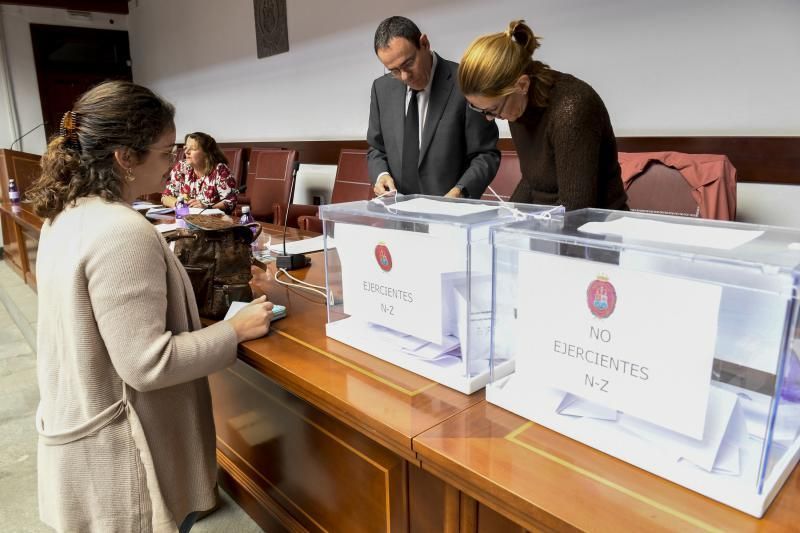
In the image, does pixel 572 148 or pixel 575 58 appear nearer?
pixel 572 148

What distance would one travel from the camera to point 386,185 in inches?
64.6

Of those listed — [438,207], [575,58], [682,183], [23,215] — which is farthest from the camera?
[23,215]

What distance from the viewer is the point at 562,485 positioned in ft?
2.05

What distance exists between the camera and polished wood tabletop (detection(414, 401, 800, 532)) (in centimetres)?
56

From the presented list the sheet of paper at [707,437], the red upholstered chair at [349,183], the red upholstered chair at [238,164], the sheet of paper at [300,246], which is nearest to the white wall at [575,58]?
the red upholstered chair at [238,164]

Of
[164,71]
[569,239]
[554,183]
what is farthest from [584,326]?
[164,71]

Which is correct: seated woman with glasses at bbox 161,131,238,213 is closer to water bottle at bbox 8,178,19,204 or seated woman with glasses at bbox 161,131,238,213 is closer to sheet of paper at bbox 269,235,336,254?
sheet of paper at bbox 269,235,336,254

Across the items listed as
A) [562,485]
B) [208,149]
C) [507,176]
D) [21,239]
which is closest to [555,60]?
[507,176]

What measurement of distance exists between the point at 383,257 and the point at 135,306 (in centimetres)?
41

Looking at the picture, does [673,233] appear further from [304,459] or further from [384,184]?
[384,184]

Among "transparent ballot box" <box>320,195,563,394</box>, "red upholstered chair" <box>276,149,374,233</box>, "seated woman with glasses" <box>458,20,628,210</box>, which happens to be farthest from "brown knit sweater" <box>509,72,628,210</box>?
"red upholstered chair" <box>276,149,374,233</box>

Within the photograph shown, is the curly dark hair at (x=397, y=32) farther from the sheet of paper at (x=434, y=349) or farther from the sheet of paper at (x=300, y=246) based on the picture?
the sheet of paper at (x=434, y=349)

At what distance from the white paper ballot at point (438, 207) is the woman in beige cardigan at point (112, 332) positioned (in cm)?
41

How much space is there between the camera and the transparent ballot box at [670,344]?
567 mm
